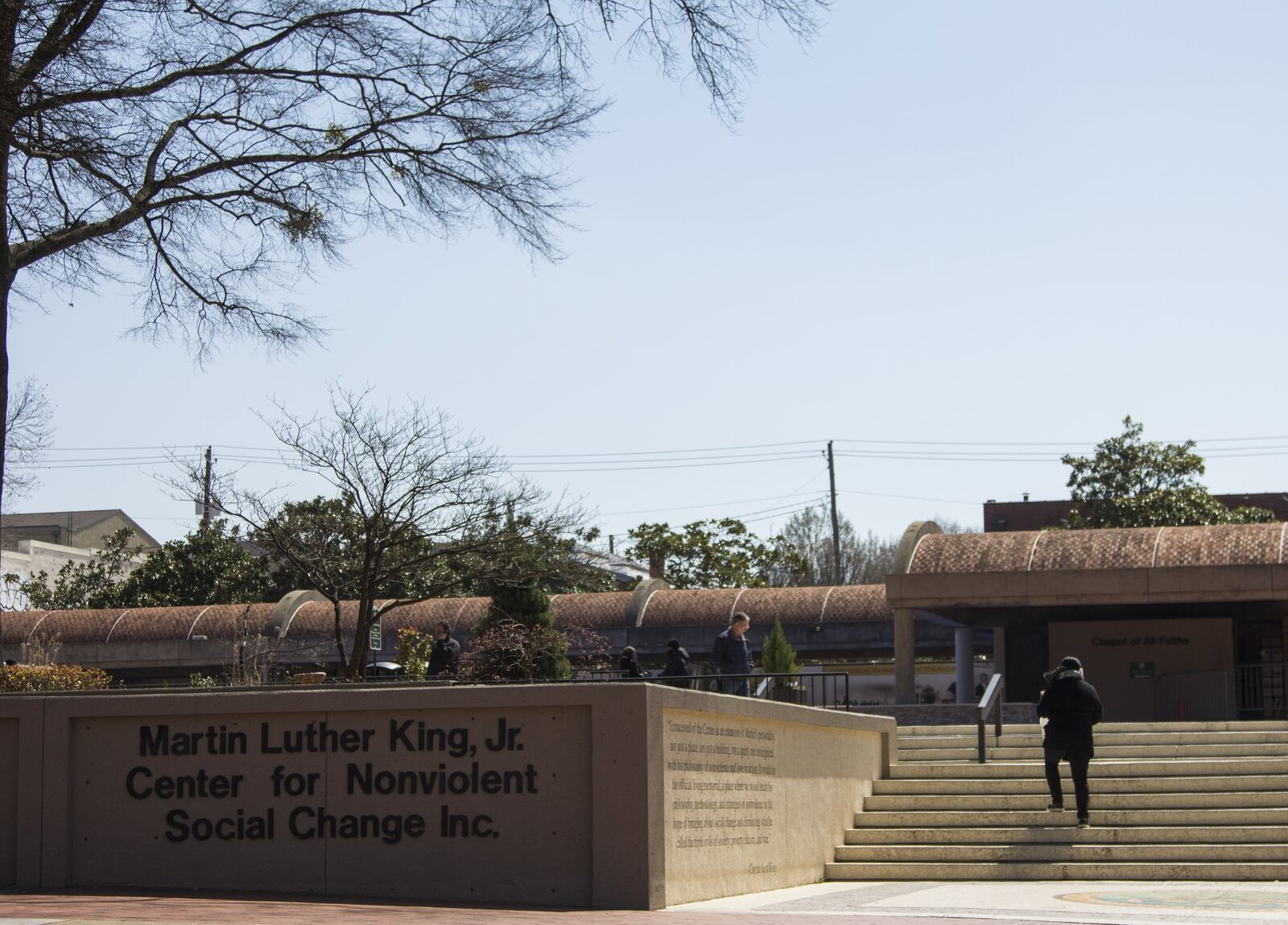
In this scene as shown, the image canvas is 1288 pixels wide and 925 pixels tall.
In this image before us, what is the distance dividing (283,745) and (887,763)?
8.58 metres

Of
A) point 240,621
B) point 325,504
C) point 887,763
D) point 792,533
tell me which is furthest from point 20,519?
point 887,763

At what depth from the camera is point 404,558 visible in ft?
71.8

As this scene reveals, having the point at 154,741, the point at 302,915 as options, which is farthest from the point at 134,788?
the point at 302,915

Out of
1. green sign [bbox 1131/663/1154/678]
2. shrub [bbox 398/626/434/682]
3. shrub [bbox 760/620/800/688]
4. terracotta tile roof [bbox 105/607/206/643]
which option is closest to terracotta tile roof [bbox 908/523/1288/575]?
shrub [bbox 760/620/800/688]

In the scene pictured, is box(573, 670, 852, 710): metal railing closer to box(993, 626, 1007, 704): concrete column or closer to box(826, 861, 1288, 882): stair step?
box(826, 861, 1288, 882): stair step

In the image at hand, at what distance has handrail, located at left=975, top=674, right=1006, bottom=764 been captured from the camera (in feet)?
59.8

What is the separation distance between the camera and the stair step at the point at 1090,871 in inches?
554

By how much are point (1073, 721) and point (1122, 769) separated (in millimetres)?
2342

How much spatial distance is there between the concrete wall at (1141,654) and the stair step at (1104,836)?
1474 cm

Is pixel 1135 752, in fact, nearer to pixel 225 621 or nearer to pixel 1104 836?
pixel 1104 836

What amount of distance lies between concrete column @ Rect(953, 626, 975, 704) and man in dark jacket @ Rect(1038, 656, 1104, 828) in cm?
1415

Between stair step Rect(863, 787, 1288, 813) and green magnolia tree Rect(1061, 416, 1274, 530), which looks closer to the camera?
stair step Rect(863, 787, 1288, 813)

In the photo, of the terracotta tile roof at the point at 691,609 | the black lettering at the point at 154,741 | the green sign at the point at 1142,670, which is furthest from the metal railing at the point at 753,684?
the green sign at the point at 1142,670

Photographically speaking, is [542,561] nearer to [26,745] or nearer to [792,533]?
[26,745]
